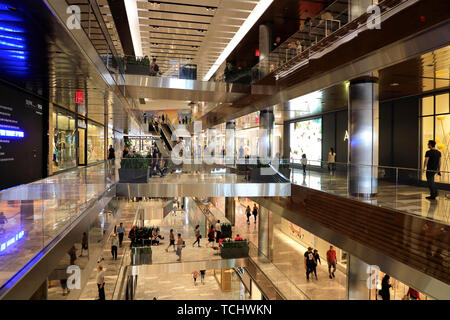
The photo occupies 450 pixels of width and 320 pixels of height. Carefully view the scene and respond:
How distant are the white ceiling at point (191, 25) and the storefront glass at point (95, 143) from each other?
668cm

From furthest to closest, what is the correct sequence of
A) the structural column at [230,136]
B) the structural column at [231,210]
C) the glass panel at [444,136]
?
the structural column at [230,136] < the structural column at [231,210] < the glass panel at [444,136]

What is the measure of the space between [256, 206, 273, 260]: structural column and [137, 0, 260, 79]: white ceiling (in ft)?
27.9

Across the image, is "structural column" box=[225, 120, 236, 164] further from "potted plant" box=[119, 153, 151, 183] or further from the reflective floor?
the reflective floor

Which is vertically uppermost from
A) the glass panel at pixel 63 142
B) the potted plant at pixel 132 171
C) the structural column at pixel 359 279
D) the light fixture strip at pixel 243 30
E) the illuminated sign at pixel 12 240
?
the light fixture strip at pixel 243 30

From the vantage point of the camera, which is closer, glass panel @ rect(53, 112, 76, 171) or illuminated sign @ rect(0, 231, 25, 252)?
illuminated sign @ rect(0, 231, 25, 252)

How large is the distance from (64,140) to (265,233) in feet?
38.5

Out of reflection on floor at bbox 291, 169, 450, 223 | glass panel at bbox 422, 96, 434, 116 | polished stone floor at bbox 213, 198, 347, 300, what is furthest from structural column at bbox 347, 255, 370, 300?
glass panel at bbox 422, 96, 434, 116


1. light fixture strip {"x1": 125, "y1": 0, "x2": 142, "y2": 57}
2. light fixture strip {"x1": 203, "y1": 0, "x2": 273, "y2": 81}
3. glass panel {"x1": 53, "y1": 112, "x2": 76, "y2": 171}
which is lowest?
glass panel {"x1": 53, "y1": 112, "x2": 76, "y2": 171}

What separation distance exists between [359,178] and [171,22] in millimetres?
12807

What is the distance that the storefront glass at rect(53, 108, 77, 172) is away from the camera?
12.9 m

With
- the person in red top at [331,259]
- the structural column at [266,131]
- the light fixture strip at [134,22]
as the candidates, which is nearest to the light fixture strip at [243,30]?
the structural column at [266,131]

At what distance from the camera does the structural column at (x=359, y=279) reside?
953 cm

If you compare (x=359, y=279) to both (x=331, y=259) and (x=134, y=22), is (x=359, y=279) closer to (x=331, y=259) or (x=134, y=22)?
(x=331, y=259)

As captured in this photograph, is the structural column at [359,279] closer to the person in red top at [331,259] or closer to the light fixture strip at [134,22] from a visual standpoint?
the person in red top at [331,259]
